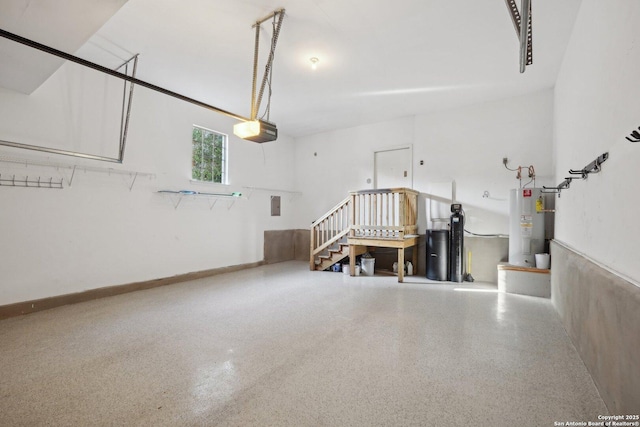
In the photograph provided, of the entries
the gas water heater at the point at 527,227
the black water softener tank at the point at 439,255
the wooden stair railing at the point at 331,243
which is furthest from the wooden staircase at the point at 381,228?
the gas water heater at the point at 527,227

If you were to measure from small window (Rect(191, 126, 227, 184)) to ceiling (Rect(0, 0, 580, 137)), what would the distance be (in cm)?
91

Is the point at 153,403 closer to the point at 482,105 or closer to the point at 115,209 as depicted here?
the point at 115,209

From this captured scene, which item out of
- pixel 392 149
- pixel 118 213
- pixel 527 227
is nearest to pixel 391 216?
pixel 392 149

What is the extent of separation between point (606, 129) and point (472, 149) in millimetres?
4464

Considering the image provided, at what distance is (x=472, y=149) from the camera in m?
6.63

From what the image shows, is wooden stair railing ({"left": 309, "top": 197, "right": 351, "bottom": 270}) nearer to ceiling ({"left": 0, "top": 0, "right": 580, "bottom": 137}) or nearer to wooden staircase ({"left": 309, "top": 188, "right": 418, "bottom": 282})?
wooden staircase ({"left": 309, "top": 188, "right": 418, "bottom": 282})

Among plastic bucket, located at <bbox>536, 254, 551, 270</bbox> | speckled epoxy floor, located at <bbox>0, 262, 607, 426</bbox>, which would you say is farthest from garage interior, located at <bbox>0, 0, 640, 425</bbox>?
plastic bucket, located at <bbox>536, 254, 551, 270</bbox>

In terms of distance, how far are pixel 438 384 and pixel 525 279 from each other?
3.84 metres

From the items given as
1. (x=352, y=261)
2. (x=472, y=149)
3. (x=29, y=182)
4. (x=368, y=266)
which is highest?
(x=472, y=149)

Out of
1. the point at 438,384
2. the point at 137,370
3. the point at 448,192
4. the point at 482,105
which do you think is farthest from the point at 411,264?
the point at 137,370

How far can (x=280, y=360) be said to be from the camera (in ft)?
9.20

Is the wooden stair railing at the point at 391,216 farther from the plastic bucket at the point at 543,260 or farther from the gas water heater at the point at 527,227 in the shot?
the plastic bucket at the point at 543,260

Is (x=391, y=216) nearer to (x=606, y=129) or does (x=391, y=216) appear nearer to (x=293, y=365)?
(x=606, y=129)

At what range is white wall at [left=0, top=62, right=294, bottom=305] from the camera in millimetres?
4176
